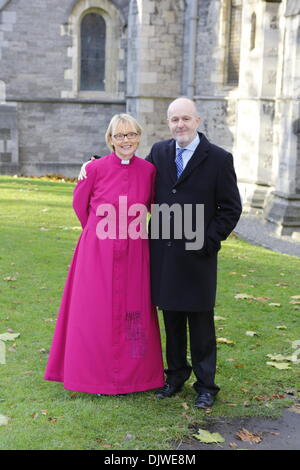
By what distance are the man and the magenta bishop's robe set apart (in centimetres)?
12

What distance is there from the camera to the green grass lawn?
14.8 feet

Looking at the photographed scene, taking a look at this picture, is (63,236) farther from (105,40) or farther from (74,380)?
(105,40)

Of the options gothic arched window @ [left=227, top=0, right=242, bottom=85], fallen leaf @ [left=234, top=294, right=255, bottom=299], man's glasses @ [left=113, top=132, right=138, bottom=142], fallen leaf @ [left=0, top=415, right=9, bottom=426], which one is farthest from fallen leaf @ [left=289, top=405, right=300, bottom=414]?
gothic arched window @ [left=227, top=0, right=242, bottom=85]

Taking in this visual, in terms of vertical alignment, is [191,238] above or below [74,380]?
above

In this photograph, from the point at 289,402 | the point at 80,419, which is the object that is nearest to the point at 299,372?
the point at 289,402

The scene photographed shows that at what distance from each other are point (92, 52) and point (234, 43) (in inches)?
250

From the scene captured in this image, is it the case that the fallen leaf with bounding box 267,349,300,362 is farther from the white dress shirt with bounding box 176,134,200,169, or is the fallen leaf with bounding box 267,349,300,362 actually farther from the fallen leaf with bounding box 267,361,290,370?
the white dress shirt with bounding box 176,134,200,169

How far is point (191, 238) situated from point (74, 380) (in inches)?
49.4

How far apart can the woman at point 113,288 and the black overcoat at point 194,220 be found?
0.14 meters

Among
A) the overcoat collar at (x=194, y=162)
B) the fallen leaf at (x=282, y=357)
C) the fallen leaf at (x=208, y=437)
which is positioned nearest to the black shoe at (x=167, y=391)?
the fallen leaf at (x=208, y=437)

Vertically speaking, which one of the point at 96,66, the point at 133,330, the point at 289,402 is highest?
the point at 96,66

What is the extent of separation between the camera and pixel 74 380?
4.96m

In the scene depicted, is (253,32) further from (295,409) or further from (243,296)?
(295,409)

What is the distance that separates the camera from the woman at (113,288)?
494cm
